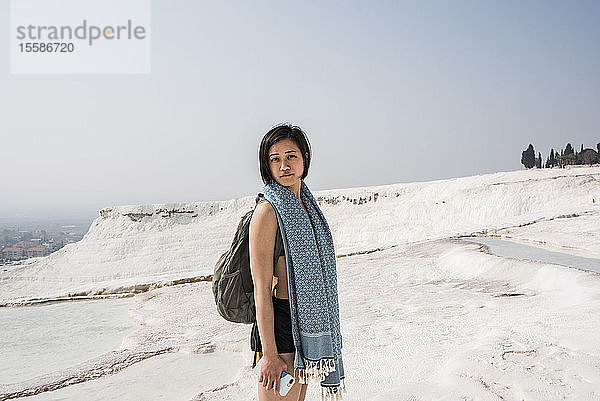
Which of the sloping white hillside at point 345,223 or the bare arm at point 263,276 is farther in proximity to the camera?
the sloping white hillside at point 345,223

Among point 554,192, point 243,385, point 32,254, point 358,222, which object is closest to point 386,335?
point 243,385

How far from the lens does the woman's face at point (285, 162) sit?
1.98 meters

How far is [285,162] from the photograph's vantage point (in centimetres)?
199

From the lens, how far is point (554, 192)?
691 inches

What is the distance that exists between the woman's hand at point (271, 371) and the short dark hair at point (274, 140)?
69cm

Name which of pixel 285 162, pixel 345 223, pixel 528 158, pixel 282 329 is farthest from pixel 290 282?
pixel 528 158

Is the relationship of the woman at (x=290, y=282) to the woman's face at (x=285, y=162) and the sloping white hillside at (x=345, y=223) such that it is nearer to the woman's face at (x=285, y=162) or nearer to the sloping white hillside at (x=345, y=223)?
the woman's face at (x=285, y=162)

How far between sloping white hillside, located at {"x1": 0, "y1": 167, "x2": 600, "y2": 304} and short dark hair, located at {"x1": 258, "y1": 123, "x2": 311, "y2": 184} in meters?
12.6

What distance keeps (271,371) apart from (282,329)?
6.6 inches

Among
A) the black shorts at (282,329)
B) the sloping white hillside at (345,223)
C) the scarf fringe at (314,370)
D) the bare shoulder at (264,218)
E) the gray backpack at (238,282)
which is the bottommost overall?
the sloping white hillside at (345,223)

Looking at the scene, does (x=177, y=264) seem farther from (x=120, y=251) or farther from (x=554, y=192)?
(x=554, y=192)

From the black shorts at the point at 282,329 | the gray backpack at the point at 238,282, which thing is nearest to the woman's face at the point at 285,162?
the gray backpack at the point at 238,282

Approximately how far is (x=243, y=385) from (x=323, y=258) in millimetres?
1998

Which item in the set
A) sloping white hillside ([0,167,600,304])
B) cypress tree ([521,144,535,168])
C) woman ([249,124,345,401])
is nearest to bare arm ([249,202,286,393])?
Answer: woman ([249,124,345,401])
